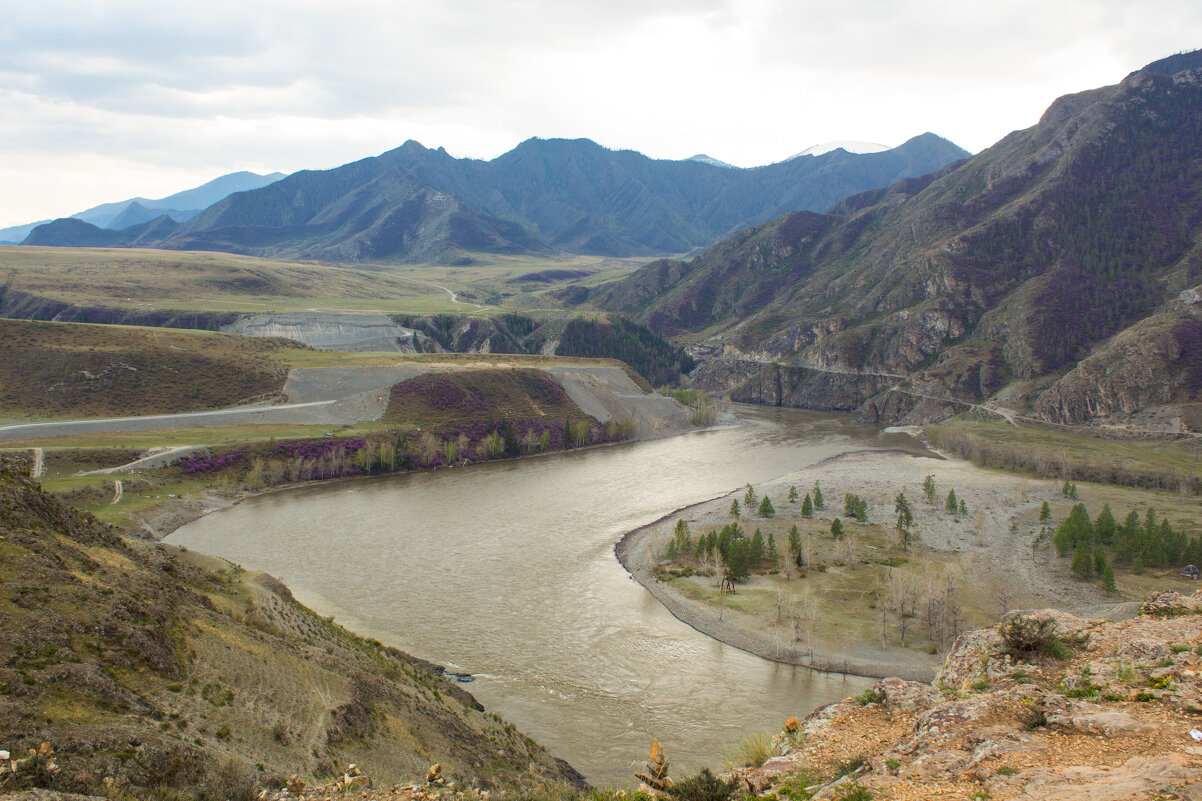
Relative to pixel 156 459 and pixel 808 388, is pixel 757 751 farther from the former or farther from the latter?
pixel 808 388

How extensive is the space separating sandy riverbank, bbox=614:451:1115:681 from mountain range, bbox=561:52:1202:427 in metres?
51.7

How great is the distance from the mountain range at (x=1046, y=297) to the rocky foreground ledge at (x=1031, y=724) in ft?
372

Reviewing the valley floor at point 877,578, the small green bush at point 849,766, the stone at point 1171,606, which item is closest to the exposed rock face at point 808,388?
the valley floor at point 877,578

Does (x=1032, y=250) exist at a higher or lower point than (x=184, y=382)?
higher

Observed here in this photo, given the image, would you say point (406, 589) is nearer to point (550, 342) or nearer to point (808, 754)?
point (808, 754)

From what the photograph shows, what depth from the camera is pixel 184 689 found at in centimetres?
2066

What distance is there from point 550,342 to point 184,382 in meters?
104

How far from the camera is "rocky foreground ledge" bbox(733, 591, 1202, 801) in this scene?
12.2 m

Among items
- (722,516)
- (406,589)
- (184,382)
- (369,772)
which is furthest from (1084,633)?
(184,382)

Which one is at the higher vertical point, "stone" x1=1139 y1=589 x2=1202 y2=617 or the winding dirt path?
"stone" x1=1139 y1=589 x2=1202 y2=617

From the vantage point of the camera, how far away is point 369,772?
20.9m

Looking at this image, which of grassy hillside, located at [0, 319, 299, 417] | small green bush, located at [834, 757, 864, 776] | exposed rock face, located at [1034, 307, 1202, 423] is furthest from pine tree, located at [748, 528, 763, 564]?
exposed rock face, located at [1034, 307, 1202, 423]

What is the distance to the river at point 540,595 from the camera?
33281mm

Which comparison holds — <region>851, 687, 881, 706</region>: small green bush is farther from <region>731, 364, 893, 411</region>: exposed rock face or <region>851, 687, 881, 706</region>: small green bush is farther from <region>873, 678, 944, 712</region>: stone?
<region>731, 364, 893, 411</region>: exposed rock face
